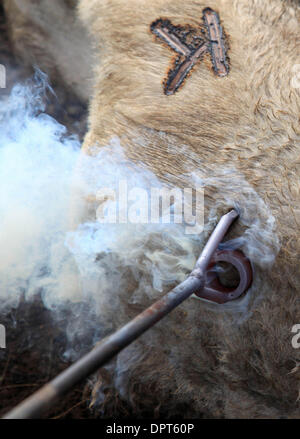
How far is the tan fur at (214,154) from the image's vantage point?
1.20 meters

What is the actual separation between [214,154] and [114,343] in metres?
0.73

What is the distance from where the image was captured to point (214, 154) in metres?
1.32

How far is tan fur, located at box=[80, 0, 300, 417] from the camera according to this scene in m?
1.20
